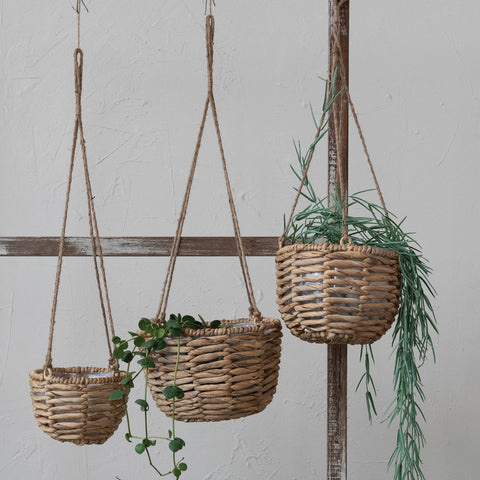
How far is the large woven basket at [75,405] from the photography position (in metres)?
1.38

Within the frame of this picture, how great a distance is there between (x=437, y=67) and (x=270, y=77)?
0.46 metres

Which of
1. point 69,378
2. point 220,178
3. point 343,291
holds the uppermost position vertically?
point 220,178

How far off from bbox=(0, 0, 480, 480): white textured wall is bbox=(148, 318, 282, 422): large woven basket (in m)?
0.75

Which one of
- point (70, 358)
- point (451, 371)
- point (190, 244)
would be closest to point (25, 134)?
point (70, 358)

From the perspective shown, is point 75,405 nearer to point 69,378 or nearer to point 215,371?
point 69,378

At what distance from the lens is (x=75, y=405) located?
1377 mm

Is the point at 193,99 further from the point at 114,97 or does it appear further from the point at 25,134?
the point at 25,134

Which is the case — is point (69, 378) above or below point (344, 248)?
below

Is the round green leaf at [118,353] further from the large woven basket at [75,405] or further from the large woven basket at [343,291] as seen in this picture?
the large woven basket at [343,291]

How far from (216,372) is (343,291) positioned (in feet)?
0.83

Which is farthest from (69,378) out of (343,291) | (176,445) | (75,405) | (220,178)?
(220,178)

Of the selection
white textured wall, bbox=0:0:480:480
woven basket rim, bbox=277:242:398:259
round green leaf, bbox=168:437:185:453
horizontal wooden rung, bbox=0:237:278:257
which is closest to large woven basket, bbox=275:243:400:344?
woven basket rim, bbox=277:242:398:259

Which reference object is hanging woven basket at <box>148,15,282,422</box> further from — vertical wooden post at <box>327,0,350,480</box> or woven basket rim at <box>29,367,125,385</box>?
vertical wooden post at <box>327,0,350,480</box>

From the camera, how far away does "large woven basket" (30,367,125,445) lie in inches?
54.2
